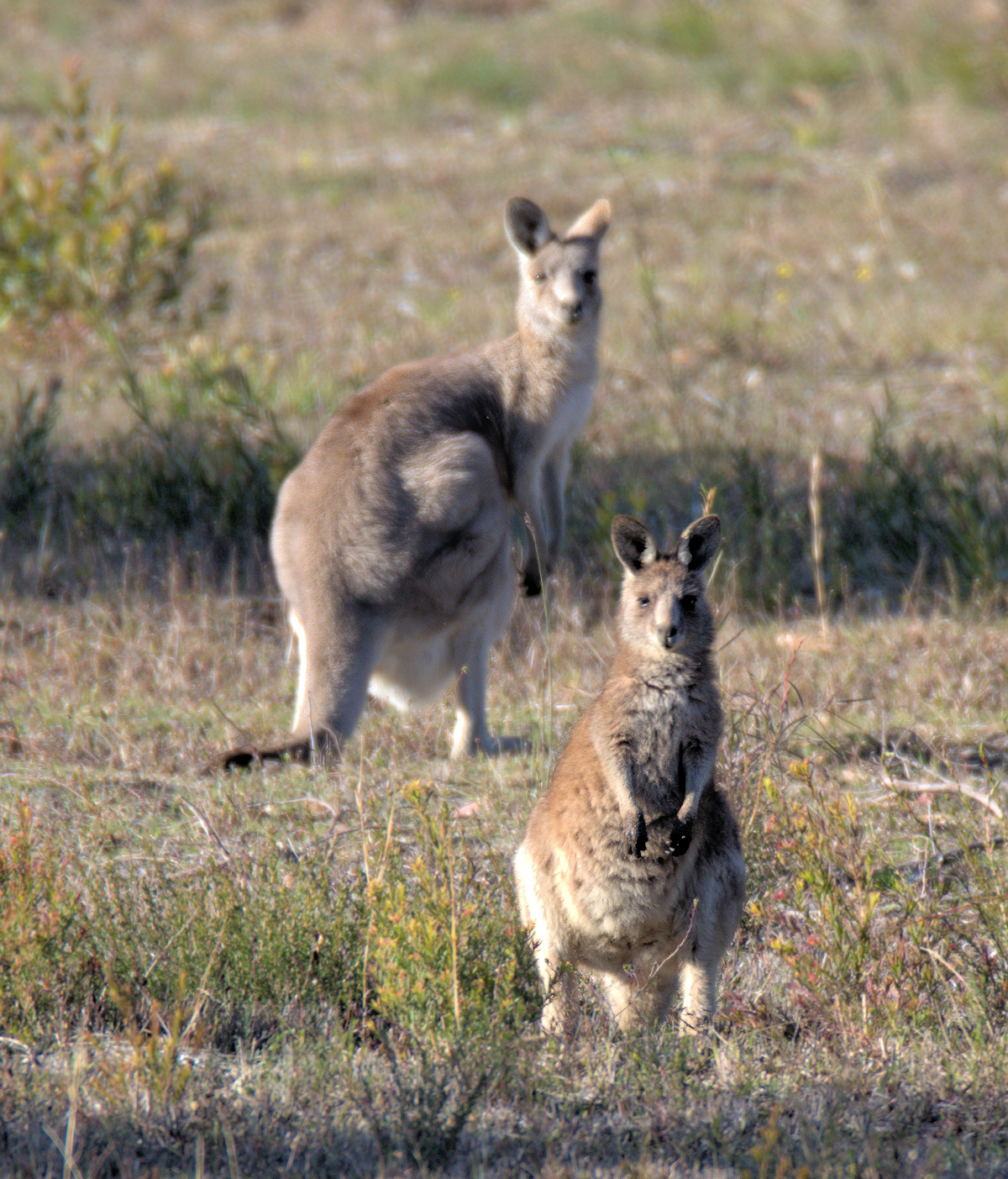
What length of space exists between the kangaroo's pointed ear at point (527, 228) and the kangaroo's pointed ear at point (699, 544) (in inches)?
114

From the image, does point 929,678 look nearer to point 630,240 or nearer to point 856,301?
point 856,301

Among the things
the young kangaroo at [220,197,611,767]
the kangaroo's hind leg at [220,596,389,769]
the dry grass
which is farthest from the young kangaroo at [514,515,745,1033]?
the kangaroo's hind leg at [220,596,389,769]

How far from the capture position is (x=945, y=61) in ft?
49.3

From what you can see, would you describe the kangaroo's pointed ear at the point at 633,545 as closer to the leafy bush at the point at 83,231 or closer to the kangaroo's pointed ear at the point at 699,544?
the kangaroo's pointed ear at the point at 699,544

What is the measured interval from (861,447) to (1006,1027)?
17.7 feet

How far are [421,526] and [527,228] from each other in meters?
1.61

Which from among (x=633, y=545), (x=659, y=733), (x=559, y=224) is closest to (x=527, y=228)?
(x=633, y=545)

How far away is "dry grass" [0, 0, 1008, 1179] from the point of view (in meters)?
2.76

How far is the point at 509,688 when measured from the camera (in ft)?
18.1

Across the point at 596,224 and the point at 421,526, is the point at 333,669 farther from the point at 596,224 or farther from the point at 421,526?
the point at 596,224

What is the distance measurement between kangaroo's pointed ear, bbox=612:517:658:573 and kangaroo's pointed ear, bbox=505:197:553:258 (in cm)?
282

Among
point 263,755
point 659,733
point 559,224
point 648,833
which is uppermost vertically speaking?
point 559,224

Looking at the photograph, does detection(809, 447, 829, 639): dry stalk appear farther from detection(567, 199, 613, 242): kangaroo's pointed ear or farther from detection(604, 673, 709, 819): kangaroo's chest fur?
detection(604, 673, 709, 819): kangaroo's chest fur

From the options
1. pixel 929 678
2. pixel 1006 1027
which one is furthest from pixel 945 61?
pixel 1006 1027
